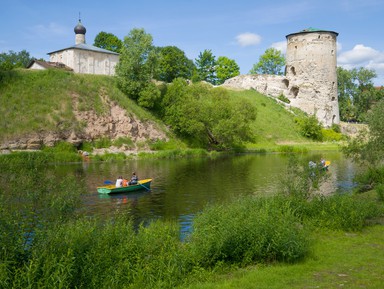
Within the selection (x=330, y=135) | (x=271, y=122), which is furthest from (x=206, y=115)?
(x=330, y=135)

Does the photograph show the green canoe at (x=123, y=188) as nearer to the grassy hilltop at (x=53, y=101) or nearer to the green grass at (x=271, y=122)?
the grassy hilltop at (x=53, y=101)

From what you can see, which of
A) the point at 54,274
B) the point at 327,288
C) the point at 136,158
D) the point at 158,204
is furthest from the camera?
the point at 136,158

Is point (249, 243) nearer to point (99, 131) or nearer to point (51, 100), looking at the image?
point (99, 131)

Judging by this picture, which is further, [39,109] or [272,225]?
[39,109]

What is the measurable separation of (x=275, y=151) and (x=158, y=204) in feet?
96.3

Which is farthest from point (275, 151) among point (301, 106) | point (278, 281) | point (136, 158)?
point (278, 281)

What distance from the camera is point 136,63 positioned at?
43.9 m

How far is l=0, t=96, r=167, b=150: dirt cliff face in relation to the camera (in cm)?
3469

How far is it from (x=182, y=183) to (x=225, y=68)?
2265 inches

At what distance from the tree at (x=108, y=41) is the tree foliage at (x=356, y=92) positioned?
125 ft

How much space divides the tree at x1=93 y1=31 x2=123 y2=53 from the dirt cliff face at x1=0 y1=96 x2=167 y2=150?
26.6 m

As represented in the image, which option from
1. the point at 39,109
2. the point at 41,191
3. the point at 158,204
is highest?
the point at 39,109

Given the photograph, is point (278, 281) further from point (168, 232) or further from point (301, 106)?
point (301, 106)

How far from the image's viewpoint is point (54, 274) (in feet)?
21.6
